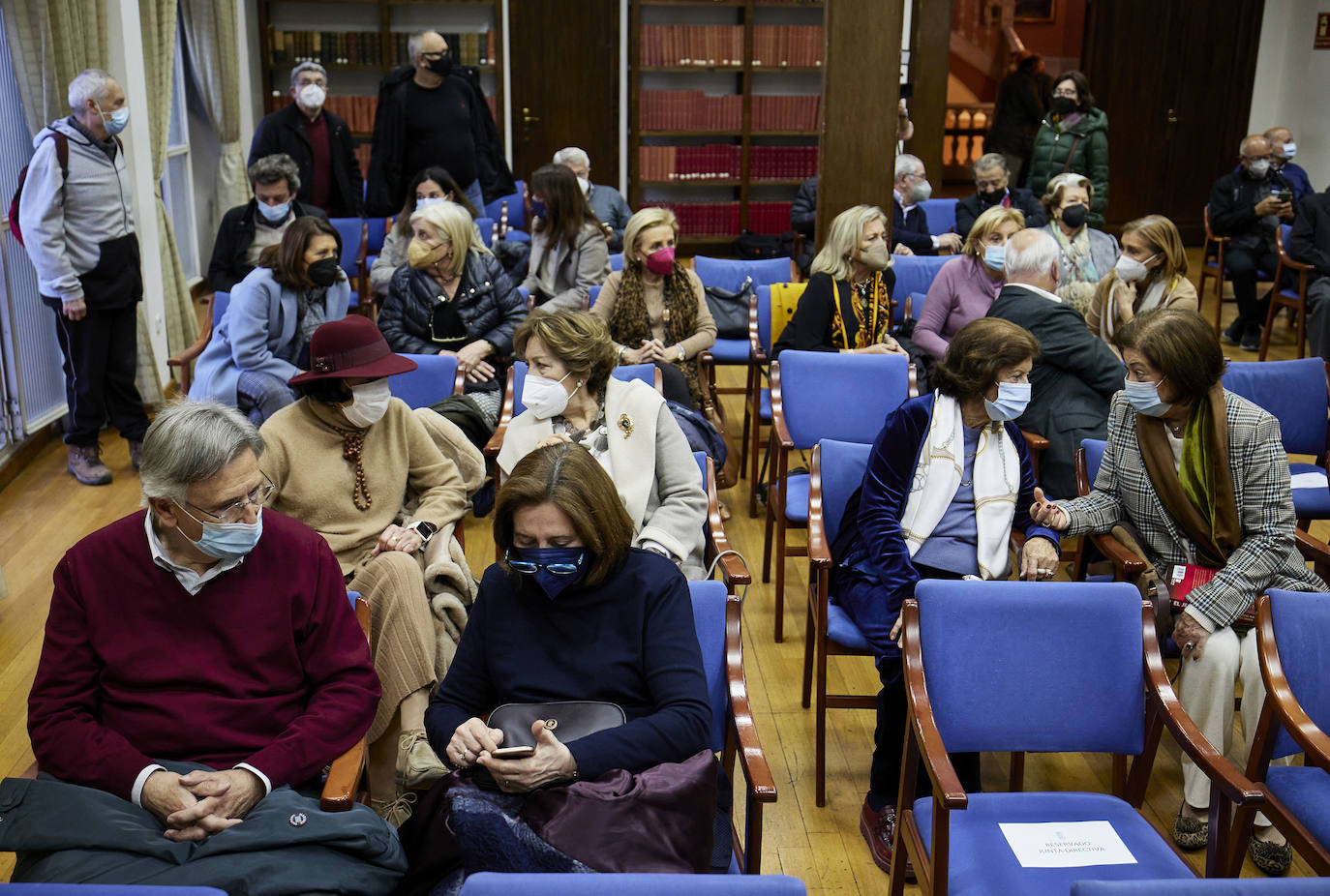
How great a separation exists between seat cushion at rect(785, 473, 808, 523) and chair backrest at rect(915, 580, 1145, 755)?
1.48 metres

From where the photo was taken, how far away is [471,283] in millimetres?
5348

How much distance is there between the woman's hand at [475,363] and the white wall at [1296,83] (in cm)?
885

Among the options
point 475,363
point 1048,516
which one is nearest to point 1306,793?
point 1048,516

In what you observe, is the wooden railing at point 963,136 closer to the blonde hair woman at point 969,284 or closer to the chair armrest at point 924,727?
the blonde hair woman at point 969,284

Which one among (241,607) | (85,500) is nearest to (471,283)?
(85,500)

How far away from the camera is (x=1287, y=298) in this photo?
304 inches

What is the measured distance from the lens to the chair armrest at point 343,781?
2.27 metres

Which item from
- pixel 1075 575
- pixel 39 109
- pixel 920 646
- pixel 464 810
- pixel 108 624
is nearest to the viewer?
pixel 464 810

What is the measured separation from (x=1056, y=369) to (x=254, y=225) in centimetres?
386

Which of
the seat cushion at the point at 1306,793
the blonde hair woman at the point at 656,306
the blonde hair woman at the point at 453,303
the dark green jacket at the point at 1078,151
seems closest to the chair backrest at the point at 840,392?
the blonde hair woman at the point at 656,306

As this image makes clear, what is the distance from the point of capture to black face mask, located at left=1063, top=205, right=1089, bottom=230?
591cm

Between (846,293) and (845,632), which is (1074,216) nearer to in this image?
(846,293)

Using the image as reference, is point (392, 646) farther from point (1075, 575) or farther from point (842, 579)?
point (1075, 575)

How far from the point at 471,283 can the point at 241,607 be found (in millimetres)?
3130
